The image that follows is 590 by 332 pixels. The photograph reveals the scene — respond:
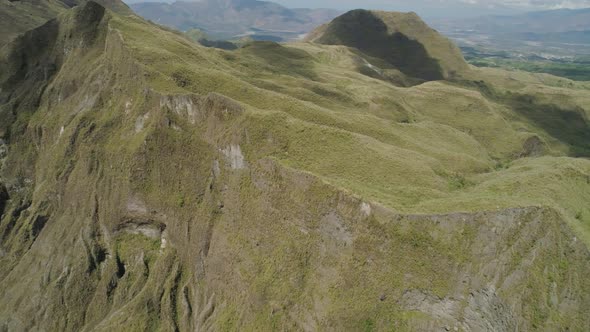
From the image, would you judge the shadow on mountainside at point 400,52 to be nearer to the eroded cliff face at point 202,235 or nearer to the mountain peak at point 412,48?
the mountain peak at point 412,48

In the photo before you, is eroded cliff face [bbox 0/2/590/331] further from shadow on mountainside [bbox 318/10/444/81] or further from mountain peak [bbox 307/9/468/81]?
mountain peak [bbox 307/9/468/81]

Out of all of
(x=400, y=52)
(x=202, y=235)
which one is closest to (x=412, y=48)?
(x=400, y=52)

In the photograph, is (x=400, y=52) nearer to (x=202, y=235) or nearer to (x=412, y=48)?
(x=412, y=48)

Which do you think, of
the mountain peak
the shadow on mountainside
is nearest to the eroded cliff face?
the shadow on mountainside

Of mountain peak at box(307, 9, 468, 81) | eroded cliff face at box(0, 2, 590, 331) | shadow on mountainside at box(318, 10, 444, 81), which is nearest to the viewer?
eroded cliff face at box(0, 2, 590, 331)

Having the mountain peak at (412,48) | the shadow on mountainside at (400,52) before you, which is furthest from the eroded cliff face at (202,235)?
the mountain peak at (412,48)

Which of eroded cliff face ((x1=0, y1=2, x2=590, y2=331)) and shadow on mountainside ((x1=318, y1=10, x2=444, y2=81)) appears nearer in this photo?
eroded cliff face ((x1=0, y1=2, x2=590, y2=331))

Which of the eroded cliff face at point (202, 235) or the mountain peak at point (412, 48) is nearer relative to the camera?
the eroded cliff face at point (202, 235)

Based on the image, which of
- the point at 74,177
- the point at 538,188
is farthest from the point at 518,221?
the point at 74,177
